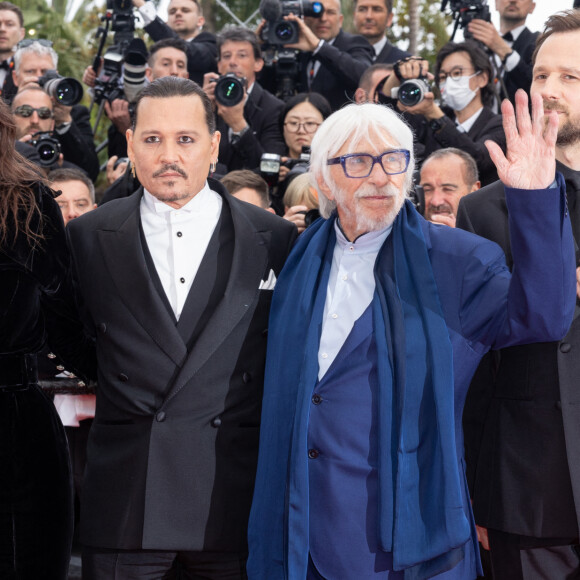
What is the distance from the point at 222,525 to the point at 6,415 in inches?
29.1

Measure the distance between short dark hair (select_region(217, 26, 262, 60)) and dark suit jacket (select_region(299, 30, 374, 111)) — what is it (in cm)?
38

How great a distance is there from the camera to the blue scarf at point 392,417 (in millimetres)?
2396

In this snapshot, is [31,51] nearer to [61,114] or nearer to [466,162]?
[61,114]

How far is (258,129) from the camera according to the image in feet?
20.2

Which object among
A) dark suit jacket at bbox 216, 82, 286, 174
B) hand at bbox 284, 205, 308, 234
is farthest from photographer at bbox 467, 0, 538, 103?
hand at bbox 284, 205, 308, 234

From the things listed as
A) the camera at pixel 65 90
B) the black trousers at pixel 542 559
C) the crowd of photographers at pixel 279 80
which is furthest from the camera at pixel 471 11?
the black trousers at pixel 542 559

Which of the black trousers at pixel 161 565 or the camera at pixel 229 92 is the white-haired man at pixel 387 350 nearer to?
the black trousers at pixel 161 565


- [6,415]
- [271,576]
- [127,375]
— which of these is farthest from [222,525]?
[6,415]

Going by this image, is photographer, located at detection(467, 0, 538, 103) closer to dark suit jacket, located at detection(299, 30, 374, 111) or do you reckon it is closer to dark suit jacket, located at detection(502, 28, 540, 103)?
dark suit jacket, located at detection(502, 28, 540, 103)

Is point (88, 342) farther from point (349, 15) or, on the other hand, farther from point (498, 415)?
point (349, 15)

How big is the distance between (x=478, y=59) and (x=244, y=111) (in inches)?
61.0

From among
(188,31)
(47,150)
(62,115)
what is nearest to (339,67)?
(188,31)

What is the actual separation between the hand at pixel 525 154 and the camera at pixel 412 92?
2917 millimetres

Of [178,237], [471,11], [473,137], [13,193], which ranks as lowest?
[178,237]
